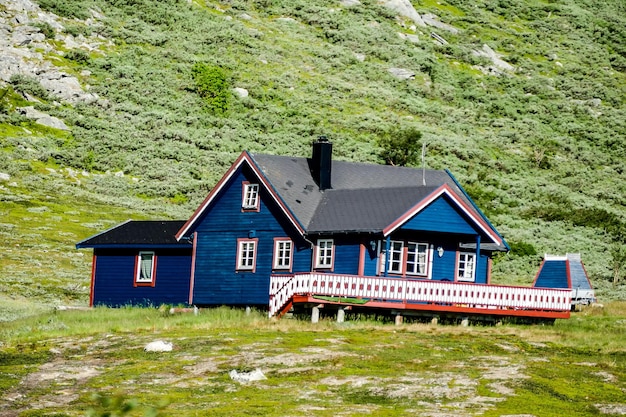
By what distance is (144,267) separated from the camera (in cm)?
4738

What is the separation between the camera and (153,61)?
115 m

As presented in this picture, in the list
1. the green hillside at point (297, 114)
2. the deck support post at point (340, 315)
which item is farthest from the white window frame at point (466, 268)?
the green hillside at point (297, 114)

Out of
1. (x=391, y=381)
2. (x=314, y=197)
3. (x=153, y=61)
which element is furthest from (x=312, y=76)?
(x=391, y=381)

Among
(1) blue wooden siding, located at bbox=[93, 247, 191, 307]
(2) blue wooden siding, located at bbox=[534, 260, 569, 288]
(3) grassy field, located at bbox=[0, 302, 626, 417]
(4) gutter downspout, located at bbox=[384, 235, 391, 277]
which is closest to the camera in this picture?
(3) grassy field, located at bbox=[0, 302, 626, 417]

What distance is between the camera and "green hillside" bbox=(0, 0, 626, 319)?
7594 centimetres

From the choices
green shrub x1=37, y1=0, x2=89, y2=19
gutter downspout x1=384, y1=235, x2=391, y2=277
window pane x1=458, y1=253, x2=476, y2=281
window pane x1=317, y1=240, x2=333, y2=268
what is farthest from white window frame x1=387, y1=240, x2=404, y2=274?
green shrub x1=37, y1=0, x2=89, y2=19

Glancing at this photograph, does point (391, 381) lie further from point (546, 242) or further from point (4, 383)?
point (546, 242)

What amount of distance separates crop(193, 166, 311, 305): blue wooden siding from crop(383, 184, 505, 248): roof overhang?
4.28 meters

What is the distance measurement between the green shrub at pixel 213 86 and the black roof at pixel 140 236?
5879 cm

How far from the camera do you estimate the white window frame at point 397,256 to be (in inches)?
1609

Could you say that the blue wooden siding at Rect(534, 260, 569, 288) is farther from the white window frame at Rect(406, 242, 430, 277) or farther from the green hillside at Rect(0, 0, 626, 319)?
the white window frame at Rect(406, 242, 430, 277)

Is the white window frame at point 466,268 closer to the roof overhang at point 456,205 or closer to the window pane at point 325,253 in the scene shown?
the roof overhang at point 456,205

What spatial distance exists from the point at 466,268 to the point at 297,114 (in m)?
67.7

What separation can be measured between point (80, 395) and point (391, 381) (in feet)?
24.2
